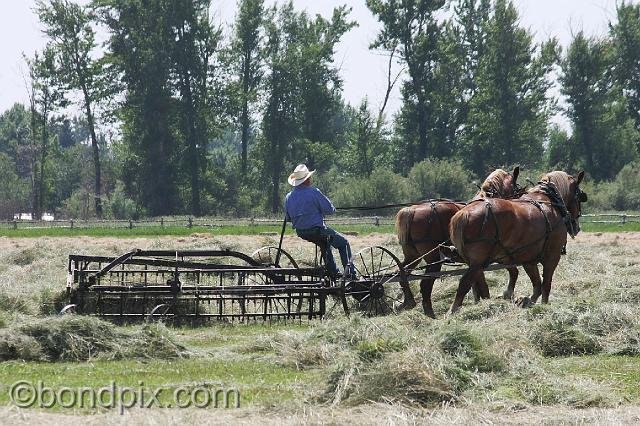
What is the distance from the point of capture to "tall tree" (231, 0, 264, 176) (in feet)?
227

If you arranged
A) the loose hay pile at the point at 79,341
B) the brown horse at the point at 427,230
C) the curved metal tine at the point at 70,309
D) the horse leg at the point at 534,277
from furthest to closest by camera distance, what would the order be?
1. the brown horse at the point at 427,230
2. the horse leg at the point at 534,277
3. the curved metal tine at the point at 70,309
4. the loose hay pile at the point at 79,341

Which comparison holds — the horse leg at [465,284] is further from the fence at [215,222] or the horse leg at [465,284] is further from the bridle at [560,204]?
the fence at [215,222]

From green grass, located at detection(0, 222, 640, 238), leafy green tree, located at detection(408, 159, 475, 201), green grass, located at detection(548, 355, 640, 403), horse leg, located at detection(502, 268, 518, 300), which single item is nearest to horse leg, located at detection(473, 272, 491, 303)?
A: horse leg, located at detection(502, 268, 518, 300)

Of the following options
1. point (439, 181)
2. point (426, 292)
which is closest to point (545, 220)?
point (426, 292)

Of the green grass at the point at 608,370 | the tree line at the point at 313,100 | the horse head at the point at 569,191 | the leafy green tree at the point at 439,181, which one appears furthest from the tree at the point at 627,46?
the green grass at the point at 608,370

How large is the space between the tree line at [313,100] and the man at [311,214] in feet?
153

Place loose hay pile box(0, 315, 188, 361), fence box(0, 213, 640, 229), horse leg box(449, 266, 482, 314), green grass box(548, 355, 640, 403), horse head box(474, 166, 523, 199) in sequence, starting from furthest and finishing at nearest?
1. fence box(0, 213, 640, 229)
2. horse head box(474, 166, 523, 199)
3. horse leg box(449, 266, 482, 314)
4. loose hay pile box(0, 315, 188, 361)
5. green grass box(548, 355, 640, 403)

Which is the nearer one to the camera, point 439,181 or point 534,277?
point 534,277

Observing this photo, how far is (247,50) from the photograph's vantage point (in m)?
69.8

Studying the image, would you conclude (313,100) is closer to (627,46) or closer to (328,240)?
(627,46)

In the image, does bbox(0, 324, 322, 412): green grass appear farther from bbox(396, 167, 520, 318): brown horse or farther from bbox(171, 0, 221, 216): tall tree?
bbox(171, 0, 221, 216): tall tree

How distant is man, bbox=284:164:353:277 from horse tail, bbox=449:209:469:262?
164 cm

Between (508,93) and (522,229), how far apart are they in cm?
5162

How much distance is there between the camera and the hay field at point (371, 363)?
8.66 m
